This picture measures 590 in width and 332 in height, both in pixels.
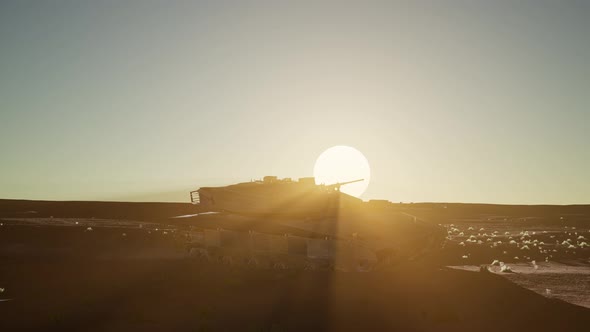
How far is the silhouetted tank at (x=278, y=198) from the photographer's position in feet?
57.0

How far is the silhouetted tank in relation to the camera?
57.0ft

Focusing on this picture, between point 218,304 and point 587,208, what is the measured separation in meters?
93.8

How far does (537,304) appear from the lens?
13.2 metres

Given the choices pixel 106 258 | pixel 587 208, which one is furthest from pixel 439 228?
pixel 587 208

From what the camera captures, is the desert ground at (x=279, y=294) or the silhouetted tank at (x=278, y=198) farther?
the silhouetted tank at (x=278, y=198)

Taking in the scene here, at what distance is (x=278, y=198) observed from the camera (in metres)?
19.1

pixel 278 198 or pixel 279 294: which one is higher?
pixel 278 198

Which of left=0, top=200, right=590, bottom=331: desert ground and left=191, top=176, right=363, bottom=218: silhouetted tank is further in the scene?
left=191, top=176, right=363, bottom=218: silhouetted tank

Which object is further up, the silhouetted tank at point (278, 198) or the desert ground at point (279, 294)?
the silhouetted tank at point (278, 198)

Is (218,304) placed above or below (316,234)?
below

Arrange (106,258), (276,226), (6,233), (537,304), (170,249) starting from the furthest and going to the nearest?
(6,233) → (170,249) → (106,258) → (276,226) → (537,304)

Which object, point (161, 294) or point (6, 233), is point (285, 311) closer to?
point (161, 294)

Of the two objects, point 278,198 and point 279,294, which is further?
point 278,198

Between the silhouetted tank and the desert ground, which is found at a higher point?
the silhouetted tank
